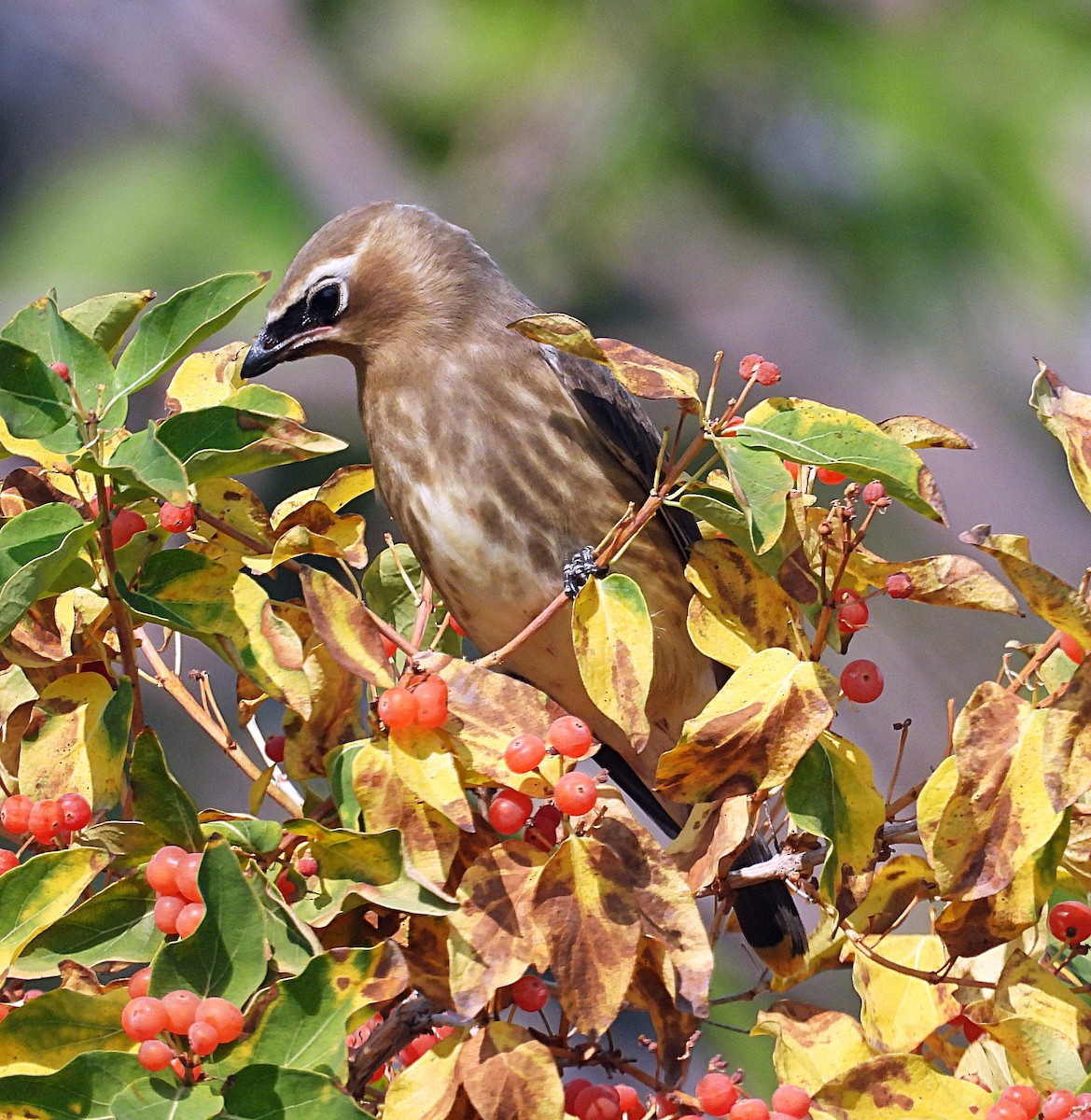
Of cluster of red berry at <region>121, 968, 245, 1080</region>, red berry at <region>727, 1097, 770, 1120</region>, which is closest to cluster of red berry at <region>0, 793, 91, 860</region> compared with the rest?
cluster of red berry at <region>121, 968, 245, 1080</region>

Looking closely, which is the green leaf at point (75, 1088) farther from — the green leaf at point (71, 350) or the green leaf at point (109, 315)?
the green leaf at point (109, 315)

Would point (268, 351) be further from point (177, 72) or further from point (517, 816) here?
point (177, 72)

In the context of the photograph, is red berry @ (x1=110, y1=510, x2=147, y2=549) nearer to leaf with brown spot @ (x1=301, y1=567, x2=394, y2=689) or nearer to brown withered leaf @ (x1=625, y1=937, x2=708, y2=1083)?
leaf with brown spot @ (x1=301, y1=567, x2=394, y2=689)

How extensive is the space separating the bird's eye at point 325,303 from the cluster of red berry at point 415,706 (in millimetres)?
1247

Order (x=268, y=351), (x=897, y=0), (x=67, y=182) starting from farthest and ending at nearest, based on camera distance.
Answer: (x=67, y=182)
(x=897, y=0)
(x=268, y=351)

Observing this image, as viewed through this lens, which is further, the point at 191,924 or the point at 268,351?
the point at 268,351

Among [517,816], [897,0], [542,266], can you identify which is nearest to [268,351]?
[517,816]

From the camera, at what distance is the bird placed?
7.17 feet

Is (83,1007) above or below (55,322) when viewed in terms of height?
below

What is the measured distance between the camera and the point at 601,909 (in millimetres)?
1154

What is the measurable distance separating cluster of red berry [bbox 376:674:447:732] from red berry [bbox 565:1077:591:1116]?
1.07 ft

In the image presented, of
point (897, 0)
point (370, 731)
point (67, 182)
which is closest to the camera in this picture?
point (370, 731)

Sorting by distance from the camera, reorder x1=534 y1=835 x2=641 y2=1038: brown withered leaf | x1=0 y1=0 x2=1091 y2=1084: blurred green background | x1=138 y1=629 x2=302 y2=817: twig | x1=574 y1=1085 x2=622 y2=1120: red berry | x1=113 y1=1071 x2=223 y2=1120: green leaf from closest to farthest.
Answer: x1=113 y1=1071 x2=223 y2=1120: green leaf
x1=534 y1=835 x2=641 y2=1038: brown withered leaf
x1=574 y1=1085 x2=622 y2=1120: red berry
x1=138 y1=629 x2=302 y2=817: twig
x1=0 y1=0 x2=1091 y2=1084: blurred green background

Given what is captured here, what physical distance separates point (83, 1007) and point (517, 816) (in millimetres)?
377
